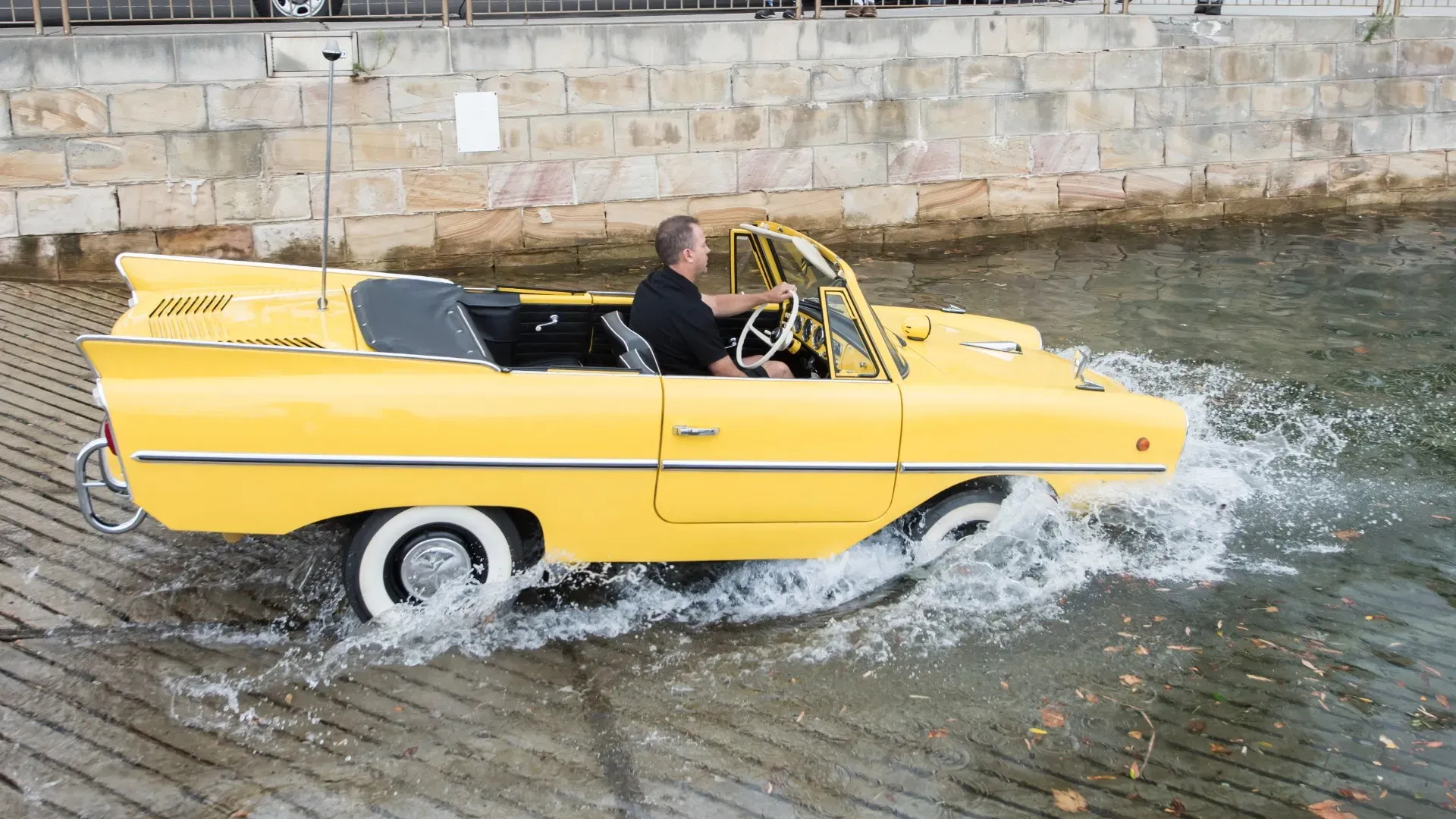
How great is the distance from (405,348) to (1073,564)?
3.20 metres

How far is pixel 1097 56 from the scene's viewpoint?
40.2 ft

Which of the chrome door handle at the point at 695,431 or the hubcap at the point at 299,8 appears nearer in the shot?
the chrome door handle at the point at 695,431

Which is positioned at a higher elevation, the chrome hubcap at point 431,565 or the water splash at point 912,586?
the chrome hubcap at point 431,565

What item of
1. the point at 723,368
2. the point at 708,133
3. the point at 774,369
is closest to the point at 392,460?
the point at 723,368

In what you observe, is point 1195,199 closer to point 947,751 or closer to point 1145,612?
point 1145,612

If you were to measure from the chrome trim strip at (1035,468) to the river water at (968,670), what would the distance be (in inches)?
4.1

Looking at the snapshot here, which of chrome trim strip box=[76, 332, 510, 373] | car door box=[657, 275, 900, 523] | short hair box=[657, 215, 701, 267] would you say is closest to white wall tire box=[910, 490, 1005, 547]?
car door box=[657, 275, 900, 523]

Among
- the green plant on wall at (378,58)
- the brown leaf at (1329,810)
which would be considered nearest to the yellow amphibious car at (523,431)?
the brown leaf at (1329,810)

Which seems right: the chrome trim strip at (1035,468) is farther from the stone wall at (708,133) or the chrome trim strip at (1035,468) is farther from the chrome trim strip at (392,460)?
the stone wall at (708,133)

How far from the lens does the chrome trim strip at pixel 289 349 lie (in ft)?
14.1

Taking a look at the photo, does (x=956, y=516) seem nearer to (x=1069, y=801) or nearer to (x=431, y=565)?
(x=1069, y=801)

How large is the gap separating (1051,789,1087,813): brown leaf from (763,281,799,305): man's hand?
2382mm

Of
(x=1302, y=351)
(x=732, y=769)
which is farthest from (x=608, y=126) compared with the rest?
(x=732, y=769)

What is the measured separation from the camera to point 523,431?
4645mm
